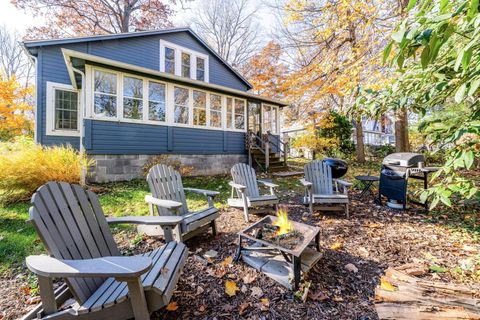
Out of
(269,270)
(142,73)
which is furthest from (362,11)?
(269,270)

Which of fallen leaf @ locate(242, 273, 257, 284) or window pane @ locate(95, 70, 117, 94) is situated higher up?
window pane @ locate(95, 70, 117, 94)

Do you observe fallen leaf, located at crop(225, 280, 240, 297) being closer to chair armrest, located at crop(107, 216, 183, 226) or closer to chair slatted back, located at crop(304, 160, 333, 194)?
chair armrest, located at crop(107, 216, 183, 226)

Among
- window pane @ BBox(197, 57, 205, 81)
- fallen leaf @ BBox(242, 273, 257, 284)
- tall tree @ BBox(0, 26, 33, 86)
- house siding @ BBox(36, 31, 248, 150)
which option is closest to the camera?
fallen leaf @ BBox(242, 273, 257, 284)

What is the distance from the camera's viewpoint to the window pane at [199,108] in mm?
8844

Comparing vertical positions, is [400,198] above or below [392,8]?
below

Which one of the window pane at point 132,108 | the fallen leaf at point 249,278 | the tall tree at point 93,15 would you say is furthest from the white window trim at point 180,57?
the fallen leaf at point 249,278

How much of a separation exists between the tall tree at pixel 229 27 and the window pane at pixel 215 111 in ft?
37.2

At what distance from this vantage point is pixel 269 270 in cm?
222

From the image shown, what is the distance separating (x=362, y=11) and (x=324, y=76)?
2654 mm

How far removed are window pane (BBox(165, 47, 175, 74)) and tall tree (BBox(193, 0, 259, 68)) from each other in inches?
389

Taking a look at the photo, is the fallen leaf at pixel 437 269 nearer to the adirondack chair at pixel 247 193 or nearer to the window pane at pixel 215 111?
the adirondack chair at pixel 247 193

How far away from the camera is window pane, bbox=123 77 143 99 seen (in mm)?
7180

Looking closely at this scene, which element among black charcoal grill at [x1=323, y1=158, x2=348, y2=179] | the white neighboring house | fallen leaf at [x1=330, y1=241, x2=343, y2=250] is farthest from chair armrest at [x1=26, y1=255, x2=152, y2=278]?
the white neighboring house

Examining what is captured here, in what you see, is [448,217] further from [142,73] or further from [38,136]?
[38,136]
